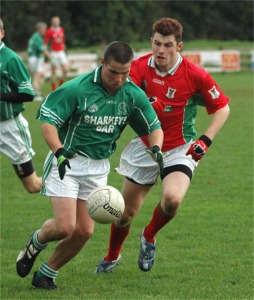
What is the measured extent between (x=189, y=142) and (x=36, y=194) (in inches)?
145

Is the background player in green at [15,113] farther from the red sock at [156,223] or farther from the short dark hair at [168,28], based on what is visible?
the red sock at [156,223]

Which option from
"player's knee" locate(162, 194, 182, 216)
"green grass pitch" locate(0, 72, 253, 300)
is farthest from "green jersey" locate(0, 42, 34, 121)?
"player's knee" locate(162, 194, 182, 216)

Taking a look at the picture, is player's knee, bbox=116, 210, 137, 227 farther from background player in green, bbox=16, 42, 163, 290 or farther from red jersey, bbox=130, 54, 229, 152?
background player in green, bbox=16, 42, 163, 290

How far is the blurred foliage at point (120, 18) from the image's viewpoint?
140 feet

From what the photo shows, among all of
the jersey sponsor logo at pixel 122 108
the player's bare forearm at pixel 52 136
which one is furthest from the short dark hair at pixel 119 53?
the player's bare forearm at pixel 52 136

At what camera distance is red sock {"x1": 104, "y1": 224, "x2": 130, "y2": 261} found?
7262mm

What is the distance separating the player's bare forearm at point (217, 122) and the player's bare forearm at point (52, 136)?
5.29 feet

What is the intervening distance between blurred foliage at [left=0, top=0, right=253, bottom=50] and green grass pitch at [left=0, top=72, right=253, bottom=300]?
2971 centimetres

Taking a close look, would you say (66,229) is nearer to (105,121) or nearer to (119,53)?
(105,121)

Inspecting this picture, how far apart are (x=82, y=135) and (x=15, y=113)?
2.89m

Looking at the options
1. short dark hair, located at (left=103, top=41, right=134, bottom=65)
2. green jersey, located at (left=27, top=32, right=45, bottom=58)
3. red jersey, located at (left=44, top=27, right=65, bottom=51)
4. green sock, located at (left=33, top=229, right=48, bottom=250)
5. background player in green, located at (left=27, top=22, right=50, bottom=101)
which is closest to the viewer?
short dark hair, located at (left=103, top=41, right=134, bottom=65)

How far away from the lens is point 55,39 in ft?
86.2

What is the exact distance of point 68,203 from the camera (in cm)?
628

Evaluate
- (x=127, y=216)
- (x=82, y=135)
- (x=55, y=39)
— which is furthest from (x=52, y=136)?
(x=55, y=39)
